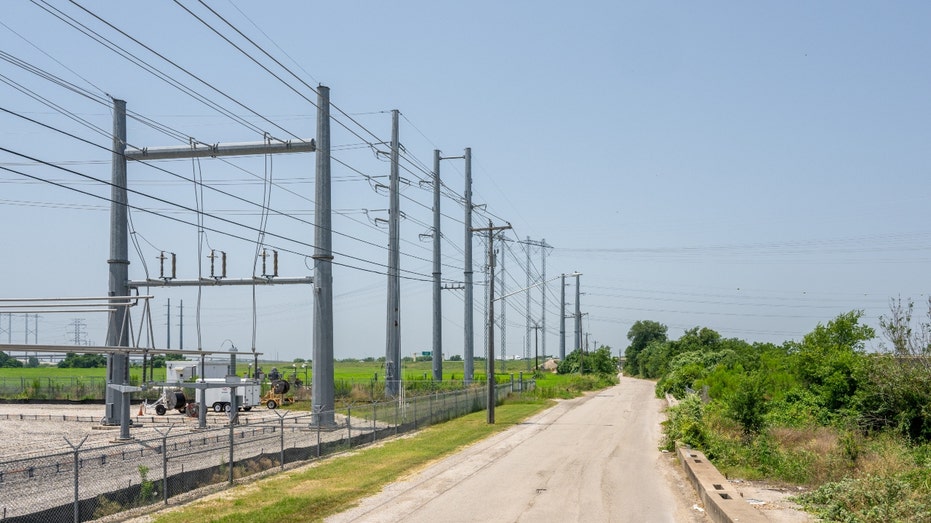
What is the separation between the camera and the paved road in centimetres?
1723

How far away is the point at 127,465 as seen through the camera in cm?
2459

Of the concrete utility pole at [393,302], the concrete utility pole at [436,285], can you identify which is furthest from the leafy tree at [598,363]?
the concrete utility pole at [393,302]

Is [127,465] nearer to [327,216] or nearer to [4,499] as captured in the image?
[4,499]

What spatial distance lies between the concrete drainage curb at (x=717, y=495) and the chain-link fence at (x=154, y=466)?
10779mm

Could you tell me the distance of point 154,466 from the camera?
78.0ft

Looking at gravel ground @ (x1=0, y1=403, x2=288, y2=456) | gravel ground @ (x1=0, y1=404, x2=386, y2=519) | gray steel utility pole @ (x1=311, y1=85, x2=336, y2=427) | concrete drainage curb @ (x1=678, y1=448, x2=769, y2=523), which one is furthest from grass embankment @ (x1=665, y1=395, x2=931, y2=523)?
gravel ground @ (x1=0, y1=403, x2=288, y2=456)

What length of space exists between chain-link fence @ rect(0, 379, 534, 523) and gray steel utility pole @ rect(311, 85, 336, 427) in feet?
5.28

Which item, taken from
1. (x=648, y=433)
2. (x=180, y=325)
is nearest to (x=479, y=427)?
(x=648, y=433)

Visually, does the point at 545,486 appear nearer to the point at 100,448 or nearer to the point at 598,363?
the point at 100,448

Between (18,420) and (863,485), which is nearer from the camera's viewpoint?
(863,485)

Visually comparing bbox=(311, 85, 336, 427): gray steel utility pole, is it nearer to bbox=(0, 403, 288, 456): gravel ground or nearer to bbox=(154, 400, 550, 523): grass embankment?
bbox=(154, 400, 550, 523): grass embankment

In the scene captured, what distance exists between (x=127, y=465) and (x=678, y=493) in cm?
1490

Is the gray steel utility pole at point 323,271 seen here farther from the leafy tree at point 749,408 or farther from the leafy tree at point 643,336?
the leafy tree at point 643,336

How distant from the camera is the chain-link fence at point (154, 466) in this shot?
53.8ft
